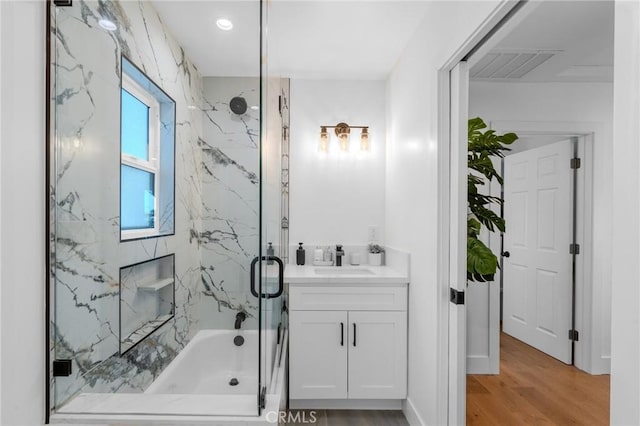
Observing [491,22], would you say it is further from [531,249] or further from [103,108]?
[531,249]

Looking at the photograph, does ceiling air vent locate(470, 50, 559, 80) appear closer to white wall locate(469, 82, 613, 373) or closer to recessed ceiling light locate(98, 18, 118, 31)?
white wall locate(469, 82, 613, 373)

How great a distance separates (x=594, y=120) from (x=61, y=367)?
234 centimetres

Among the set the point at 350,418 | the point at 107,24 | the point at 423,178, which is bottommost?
the point at 350,418

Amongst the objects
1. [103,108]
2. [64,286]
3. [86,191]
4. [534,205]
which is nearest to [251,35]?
[103,108]

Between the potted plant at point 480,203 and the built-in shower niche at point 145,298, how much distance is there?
1433 millimetres

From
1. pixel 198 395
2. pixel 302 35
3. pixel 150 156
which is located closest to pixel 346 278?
pixel 198 395

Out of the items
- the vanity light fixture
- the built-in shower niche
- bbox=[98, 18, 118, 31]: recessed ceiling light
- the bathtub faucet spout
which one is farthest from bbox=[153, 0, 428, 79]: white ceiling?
the bathtub faucet spout

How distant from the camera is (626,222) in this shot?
0.76 m

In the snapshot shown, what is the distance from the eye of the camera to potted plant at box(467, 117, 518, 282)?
1.66m

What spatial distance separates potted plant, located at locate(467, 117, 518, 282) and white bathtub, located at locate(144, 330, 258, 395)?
1084mm

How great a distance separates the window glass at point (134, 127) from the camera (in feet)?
4.80

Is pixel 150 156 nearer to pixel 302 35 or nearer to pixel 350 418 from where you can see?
pixel 302 35

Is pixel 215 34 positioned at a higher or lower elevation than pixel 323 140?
higher

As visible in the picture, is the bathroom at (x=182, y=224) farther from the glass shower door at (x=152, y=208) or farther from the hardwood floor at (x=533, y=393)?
the hardwood floor at (x=533, y=393)
